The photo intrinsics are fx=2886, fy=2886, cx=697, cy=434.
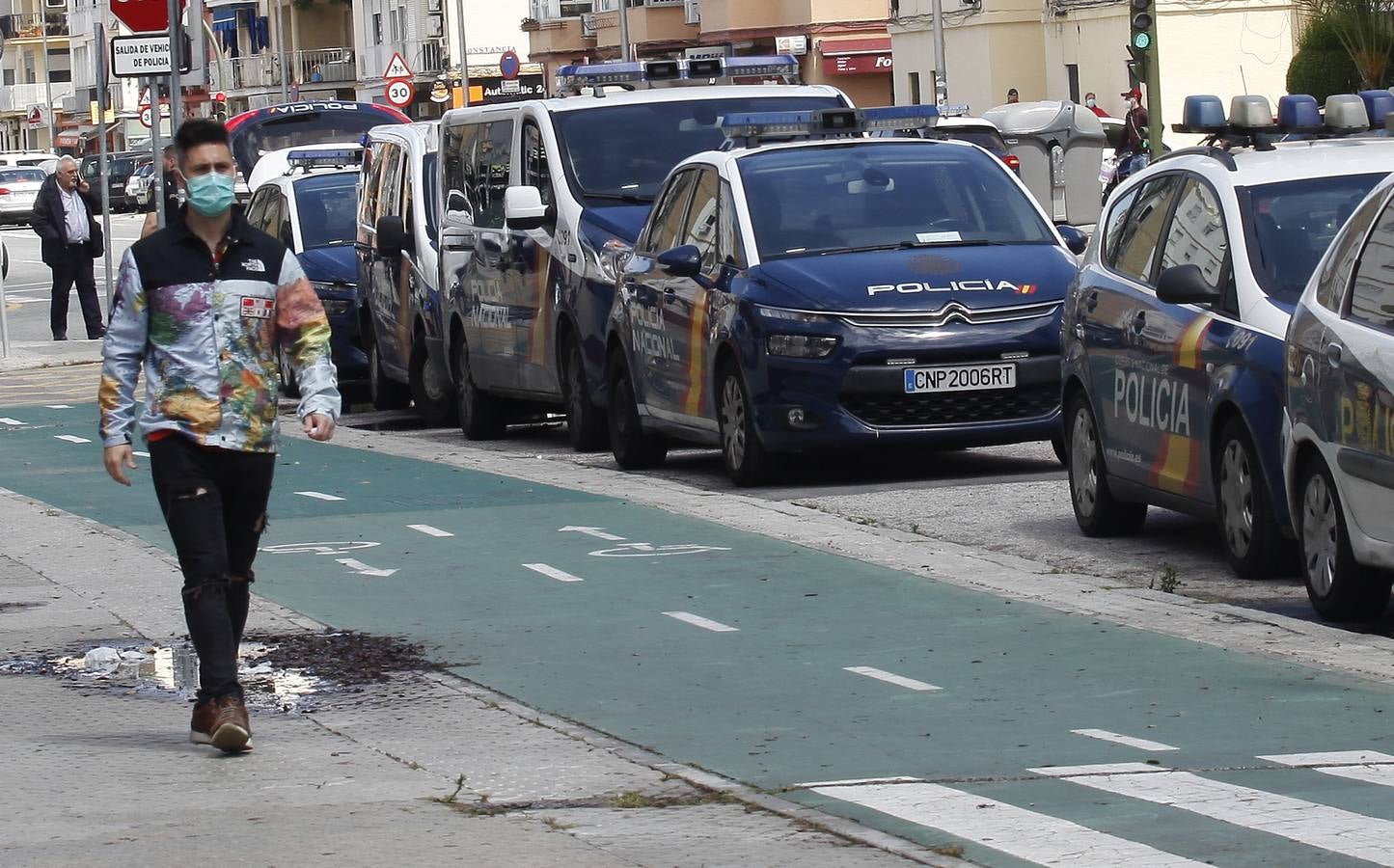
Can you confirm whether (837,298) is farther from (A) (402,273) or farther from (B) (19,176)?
(B) (19,176)

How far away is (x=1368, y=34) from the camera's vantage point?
40188mm

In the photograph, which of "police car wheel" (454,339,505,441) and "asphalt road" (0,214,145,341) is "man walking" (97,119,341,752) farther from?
"police car wheel" (454,339,505,441)

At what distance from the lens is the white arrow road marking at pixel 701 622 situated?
9828 millimetres

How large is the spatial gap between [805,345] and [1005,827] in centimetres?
777

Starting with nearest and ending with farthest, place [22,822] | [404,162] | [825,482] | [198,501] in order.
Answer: [22,822] < [198,501] < [825,482] < [404,162]

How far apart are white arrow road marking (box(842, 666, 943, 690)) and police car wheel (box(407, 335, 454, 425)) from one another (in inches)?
474

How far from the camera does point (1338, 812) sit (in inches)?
254

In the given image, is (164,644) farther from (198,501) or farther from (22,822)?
(22,822)

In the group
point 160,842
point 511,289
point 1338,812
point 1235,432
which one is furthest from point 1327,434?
point 511,289

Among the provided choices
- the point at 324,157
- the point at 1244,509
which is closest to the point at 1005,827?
the point at 1244,509

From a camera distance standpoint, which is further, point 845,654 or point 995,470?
point 995,470

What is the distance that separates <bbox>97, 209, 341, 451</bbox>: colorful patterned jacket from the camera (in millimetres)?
8031

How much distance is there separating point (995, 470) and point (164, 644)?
250 inches

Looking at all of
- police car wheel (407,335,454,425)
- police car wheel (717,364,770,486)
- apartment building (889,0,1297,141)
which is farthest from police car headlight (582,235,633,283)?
apartment building (889,0,1297,141)
